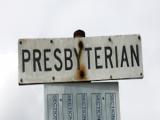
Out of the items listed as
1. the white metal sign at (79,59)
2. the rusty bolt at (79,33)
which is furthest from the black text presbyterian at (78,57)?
the rusty bolt at (79,33)

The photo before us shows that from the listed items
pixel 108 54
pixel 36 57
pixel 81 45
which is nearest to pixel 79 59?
pixel 81 45

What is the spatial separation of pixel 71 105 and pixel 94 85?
29cm

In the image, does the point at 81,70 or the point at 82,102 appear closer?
the point at 82,102

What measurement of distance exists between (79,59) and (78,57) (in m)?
0.02

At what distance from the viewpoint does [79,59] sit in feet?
14.3

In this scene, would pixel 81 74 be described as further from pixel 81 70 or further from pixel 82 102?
pixel 82 102

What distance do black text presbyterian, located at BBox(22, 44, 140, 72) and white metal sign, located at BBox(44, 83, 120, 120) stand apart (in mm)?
207

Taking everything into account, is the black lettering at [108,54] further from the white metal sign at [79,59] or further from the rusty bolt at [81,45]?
the rusty bolt at [81,45]

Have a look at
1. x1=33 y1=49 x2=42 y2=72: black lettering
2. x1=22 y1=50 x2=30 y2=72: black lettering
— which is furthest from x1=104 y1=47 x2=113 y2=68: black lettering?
x1=22 y1=50 x2=30 y2=72: black lettering

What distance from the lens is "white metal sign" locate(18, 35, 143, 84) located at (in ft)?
14.1

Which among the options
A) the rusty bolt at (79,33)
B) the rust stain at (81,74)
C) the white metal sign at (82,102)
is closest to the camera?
the white metal sign at (82,102)

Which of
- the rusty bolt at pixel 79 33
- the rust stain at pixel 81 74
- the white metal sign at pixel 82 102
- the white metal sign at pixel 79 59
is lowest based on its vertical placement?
the white metal sign at pixel 82 102

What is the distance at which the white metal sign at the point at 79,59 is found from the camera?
4305 mm

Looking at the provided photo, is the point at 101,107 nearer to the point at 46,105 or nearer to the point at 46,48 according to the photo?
the point at 46,105
